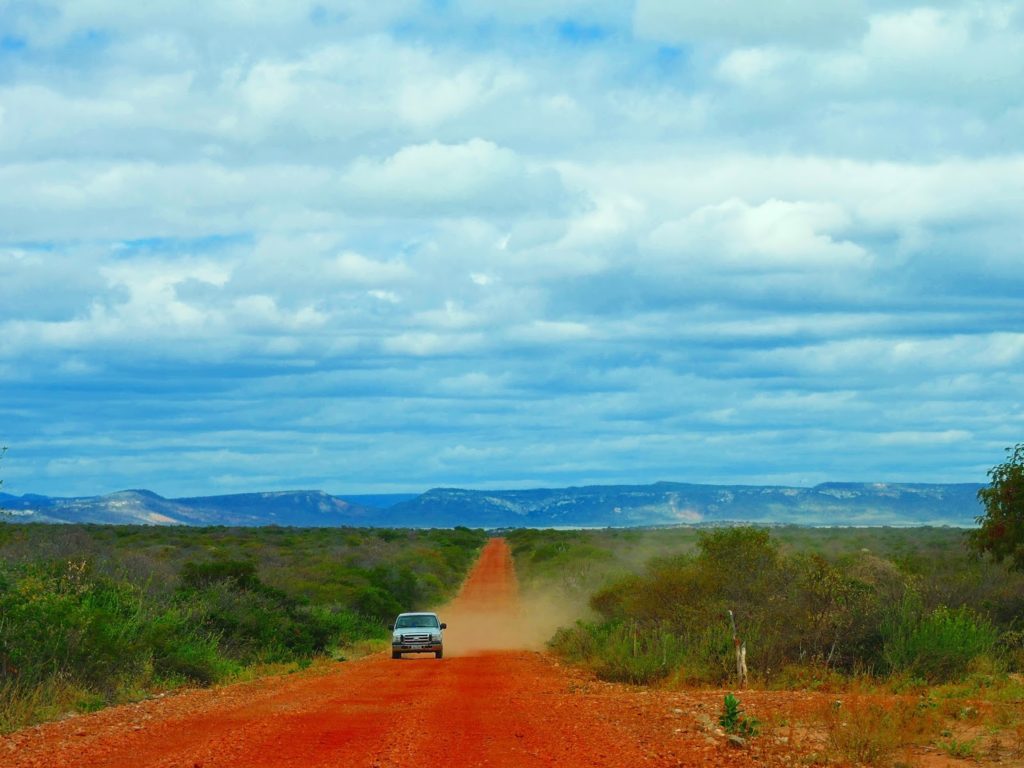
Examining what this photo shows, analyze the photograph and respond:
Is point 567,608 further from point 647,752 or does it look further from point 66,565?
point 647,752

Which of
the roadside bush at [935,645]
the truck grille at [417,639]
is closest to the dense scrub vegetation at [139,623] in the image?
the truck grille at [417,639]

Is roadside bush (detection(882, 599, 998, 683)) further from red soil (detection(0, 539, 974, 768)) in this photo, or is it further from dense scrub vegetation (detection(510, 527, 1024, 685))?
red soil (detection(0, 539, 974, 768))

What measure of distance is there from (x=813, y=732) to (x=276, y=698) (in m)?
10.8

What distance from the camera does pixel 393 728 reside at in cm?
1736

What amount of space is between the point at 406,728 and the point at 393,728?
0.19m

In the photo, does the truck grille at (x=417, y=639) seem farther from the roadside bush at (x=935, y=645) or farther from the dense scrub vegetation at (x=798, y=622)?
the roadside bush at (x=935, y=645)

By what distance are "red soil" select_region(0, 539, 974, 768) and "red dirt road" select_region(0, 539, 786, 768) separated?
0.08 feet

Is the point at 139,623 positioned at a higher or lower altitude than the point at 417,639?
higher

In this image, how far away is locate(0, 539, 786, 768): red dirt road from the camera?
14250mm

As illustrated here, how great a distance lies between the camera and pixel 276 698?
22.3 metres

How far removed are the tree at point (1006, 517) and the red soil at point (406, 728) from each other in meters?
10.1

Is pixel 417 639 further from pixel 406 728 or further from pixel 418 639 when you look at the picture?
pixel 406 728

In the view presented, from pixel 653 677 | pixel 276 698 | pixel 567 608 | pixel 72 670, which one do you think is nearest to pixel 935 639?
pixel 653 677

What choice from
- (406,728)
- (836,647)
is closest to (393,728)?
(406,728)
